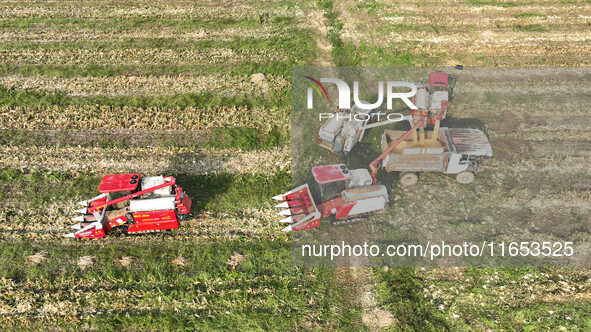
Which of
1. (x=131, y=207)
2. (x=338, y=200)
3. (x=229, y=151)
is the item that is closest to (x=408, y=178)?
(x=338, y=200)

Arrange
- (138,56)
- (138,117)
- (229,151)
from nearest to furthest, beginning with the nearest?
1. (229,151)
2. (138,117)
3. (138,56)

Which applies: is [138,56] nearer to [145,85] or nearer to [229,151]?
[145,85]

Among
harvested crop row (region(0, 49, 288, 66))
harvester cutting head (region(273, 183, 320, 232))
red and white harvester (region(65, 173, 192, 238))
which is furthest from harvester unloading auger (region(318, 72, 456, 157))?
harvested crop row (region(0, 49, 288, 66))

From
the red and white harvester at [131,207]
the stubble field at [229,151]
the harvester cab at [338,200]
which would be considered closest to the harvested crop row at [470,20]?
the stubble field at [229,151]

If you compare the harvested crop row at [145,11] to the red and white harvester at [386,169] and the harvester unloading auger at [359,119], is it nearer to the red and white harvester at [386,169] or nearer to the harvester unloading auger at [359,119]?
the harvester unloading auger at [359,119]

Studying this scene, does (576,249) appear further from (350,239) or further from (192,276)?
(192,276)
